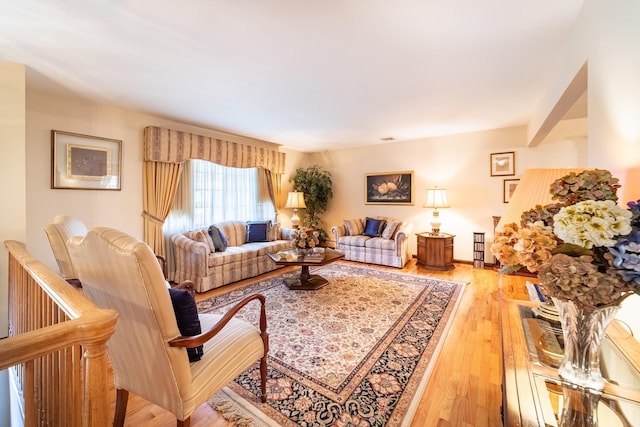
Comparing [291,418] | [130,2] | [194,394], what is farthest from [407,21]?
[291,418]

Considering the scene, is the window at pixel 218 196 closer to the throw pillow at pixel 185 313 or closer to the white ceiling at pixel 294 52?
the white ceiling at pixel 294 52

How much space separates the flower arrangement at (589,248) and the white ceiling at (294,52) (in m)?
1.47

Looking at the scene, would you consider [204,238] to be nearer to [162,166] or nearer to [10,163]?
[162,166]

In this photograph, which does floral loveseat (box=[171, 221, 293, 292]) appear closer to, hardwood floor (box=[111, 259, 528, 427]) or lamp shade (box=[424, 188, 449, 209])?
hardwood floor (box=[111, 259, 528, 427])

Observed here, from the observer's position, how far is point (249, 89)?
2.92m

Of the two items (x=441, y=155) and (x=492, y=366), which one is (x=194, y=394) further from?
(x=441, y=155)

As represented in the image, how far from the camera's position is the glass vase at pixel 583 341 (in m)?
0.87

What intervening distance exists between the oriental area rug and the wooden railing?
875mm

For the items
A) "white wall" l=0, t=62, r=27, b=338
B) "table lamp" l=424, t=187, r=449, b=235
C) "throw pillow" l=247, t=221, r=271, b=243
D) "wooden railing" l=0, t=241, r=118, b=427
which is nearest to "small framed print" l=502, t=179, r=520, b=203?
"table lamp" l=424, t=187, r=449, b=235

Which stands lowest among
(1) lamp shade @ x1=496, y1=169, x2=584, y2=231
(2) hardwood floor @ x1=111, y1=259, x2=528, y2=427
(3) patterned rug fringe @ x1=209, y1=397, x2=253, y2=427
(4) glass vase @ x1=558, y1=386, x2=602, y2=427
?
(3) patterned rug fringe @ x1=209, y1=397, x2=253, y2=427

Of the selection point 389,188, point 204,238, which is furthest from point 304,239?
point 389,188

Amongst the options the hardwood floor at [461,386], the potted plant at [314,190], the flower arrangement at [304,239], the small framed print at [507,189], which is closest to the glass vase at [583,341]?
the hardwood floor at [461,386]

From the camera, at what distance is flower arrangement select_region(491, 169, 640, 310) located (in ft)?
2.43

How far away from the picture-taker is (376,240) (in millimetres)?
4973
